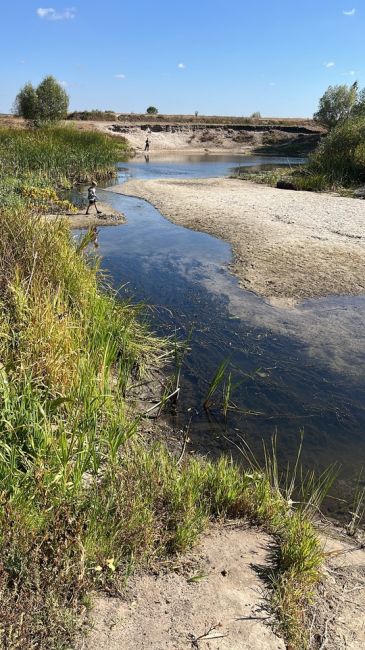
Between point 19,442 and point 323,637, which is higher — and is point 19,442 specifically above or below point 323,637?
above

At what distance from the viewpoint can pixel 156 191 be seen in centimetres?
2308

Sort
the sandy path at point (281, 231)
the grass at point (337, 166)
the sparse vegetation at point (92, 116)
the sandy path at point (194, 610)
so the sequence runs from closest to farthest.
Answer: the sandy path at point (194, 610) → the sandy path at point (281, 231) → the grass at point (337, 166) → the sparse vegetation at point (92, 116)

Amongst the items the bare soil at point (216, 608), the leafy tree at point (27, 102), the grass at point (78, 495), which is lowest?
the bare soil at point (216, 608)

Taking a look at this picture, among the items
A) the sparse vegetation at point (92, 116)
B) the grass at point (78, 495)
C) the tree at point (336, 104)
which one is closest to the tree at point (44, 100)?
the sparse vegetation at point (92, 116)

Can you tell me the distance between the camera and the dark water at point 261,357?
533 cm

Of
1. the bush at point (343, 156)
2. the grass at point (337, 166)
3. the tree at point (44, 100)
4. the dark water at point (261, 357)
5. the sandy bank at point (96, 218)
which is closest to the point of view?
the dark water at point (261, 357)

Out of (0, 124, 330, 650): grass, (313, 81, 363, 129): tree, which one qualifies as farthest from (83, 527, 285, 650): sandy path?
(313, 81, 363, 129): tree

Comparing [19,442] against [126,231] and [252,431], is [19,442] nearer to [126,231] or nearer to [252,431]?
[252,431]

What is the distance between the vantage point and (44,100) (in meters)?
58.4

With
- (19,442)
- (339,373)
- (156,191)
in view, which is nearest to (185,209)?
(156,191)

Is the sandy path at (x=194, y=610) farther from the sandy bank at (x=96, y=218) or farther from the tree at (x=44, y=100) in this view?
the tree at (x=44, y=100)

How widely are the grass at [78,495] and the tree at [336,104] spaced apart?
7389 centimetres

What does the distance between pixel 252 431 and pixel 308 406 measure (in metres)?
0.96

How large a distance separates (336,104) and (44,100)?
42732mm
